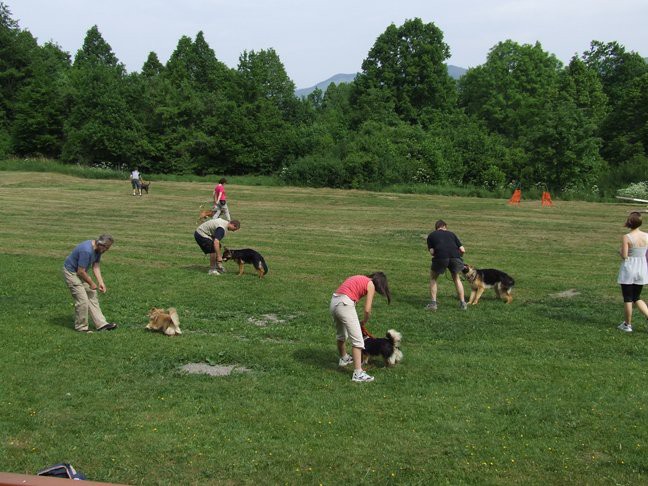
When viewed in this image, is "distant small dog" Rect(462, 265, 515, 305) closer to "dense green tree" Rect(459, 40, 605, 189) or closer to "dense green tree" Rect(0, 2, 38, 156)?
"dense green tree" Rect(459, 40, 605, 189)

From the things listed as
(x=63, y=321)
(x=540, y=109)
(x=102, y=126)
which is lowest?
(x=63, y=321)

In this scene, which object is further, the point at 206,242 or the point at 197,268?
the point at 197,268

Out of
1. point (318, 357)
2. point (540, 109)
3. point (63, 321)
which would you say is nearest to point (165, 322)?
point (63, 321)

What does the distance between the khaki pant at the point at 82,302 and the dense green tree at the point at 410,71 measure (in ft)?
197

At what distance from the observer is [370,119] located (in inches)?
2506

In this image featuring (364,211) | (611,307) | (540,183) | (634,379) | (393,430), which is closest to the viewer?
(393,430)

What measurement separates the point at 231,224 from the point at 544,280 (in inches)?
308

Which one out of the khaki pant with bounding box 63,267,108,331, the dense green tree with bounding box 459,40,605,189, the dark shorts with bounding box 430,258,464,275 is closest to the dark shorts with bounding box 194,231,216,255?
the khaki pant with bounding box 63,267,108,331

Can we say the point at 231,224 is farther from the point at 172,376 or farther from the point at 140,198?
the point at 140,198

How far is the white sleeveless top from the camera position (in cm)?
1088

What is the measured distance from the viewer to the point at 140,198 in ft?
124

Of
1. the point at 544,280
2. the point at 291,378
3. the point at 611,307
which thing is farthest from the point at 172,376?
the point at 544,280

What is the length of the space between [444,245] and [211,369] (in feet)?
18.6

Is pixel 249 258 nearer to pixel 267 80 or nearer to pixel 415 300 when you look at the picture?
pixel 415 300
